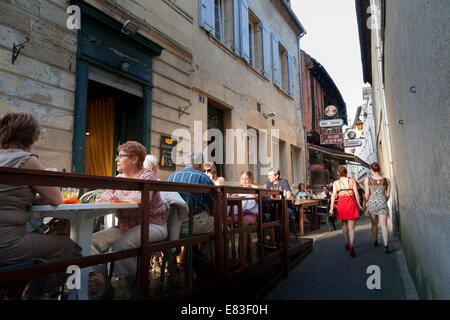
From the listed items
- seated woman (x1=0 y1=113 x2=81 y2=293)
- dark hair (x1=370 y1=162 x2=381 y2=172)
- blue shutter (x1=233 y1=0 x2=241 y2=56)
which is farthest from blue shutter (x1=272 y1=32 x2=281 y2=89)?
seated woman (x1=0 y1=113 x2=81 y2=293)

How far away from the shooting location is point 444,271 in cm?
188

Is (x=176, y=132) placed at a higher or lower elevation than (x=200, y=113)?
lower

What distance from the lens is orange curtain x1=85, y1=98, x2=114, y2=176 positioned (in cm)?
610

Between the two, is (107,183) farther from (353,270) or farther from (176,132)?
(176,132)

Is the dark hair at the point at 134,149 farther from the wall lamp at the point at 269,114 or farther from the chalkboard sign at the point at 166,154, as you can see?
the wall lamp at the point at 269,114

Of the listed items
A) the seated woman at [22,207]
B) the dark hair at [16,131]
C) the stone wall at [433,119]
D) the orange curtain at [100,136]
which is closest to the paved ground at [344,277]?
the stone wall at [433,119]

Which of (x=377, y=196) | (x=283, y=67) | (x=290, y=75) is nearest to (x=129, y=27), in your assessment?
(x=377, y=196)

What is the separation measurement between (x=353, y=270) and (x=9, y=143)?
4202 mm

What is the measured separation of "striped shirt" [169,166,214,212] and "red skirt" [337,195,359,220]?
3.00 metres

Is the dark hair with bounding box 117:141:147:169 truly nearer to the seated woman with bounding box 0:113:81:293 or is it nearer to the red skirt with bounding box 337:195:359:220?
the seated woman with bounding box 0:113:81:293

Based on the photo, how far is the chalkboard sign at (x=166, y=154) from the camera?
6062mm

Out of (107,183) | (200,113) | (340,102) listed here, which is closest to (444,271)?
(107,183)

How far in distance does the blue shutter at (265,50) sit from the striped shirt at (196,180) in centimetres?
780
